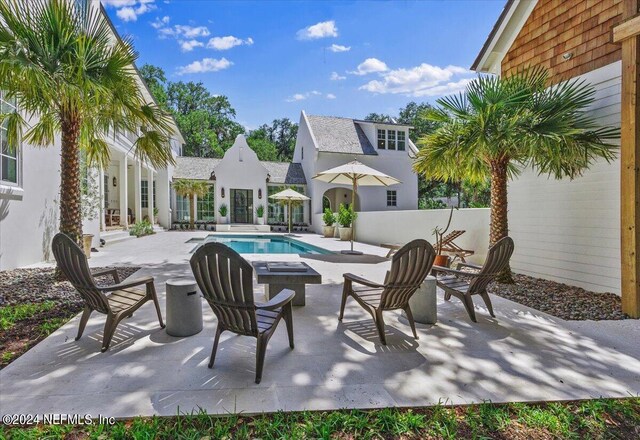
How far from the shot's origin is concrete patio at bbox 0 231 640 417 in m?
2.57

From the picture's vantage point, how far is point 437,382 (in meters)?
2.90

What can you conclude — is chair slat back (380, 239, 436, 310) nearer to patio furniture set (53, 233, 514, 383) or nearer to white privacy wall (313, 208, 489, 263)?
patio furniture set (53, 233, 514, 383)

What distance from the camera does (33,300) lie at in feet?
16.8

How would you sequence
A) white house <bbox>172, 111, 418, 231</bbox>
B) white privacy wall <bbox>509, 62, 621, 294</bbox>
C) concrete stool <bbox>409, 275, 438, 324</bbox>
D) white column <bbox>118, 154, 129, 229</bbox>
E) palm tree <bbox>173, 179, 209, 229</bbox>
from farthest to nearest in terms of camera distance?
white house <bbox>172, 111, 418, 231</bbox>, palm tree <bbox>173, 179, 209, 229</bbox>, white column <bbox>118, 154, 129, 229</bbox>, white privacy wall <bbox>509, 62, 621, 294</bbox>, concrete stool <bbox>409, 275, 438, 324</bbox>

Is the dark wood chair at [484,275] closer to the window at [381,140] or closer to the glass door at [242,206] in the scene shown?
the window at [381,140]

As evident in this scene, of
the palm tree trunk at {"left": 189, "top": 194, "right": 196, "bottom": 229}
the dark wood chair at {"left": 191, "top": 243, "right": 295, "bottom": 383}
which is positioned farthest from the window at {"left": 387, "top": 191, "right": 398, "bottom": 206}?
the dark wood chair at {"left": 191, "top": 243, "right": 295, "bottom": 383}

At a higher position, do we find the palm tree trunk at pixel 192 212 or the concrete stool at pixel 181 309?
the palm tree trunk at pixel 192 212

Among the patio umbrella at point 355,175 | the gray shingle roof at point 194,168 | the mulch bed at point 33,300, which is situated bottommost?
the mulch bed at point 33,300

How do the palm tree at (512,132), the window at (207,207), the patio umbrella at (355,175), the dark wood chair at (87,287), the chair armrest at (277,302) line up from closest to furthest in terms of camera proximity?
the chair armrest at (277,302), the dark wood chair at (87,287), the palm tree at (512,132), the patio umbrella at (355,175), the window at (207,207)

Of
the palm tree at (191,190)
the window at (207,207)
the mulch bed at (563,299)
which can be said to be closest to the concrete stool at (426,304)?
the mulch bed at (563,299)

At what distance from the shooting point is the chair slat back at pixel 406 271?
3602mm

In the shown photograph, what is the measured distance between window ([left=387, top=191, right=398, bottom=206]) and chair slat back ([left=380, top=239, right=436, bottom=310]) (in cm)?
1992

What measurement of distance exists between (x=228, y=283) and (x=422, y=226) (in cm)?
1033

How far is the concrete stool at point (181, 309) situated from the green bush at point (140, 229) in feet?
46.5
